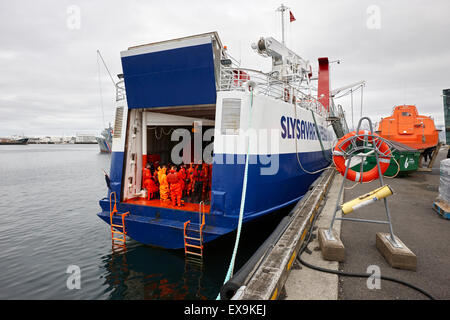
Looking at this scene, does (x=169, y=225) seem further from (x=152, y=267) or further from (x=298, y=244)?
(x=298, y=244)

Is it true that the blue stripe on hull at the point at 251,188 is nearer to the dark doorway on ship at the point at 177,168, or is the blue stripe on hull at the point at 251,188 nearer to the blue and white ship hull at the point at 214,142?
the blue and white ship hull at the point at 214,142

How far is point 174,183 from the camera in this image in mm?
6430

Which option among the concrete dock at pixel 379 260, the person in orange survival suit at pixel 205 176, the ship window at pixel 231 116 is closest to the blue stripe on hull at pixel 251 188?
the ship window at pixel 231 116

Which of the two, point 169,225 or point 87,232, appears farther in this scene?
point 87,232

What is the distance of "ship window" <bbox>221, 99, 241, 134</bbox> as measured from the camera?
5.45 m

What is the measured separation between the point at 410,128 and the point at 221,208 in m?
15.0

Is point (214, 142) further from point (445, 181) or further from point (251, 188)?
point (445, 181)

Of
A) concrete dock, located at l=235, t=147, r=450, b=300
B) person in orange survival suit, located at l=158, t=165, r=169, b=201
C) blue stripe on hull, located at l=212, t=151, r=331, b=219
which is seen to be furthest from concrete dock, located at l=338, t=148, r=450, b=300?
person in orange survival suit, located at l=158, t=165, r=169, b=201

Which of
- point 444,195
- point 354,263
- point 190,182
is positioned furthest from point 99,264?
point 444,195

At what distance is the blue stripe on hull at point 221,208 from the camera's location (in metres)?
5.32

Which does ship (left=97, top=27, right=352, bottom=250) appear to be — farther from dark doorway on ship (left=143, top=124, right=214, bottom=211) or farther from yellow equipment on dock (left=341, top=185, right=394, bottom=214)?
yellow equipment on dock (left=341, top=185, right=394, bottom=214)

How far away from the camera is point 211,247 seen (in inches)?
254
